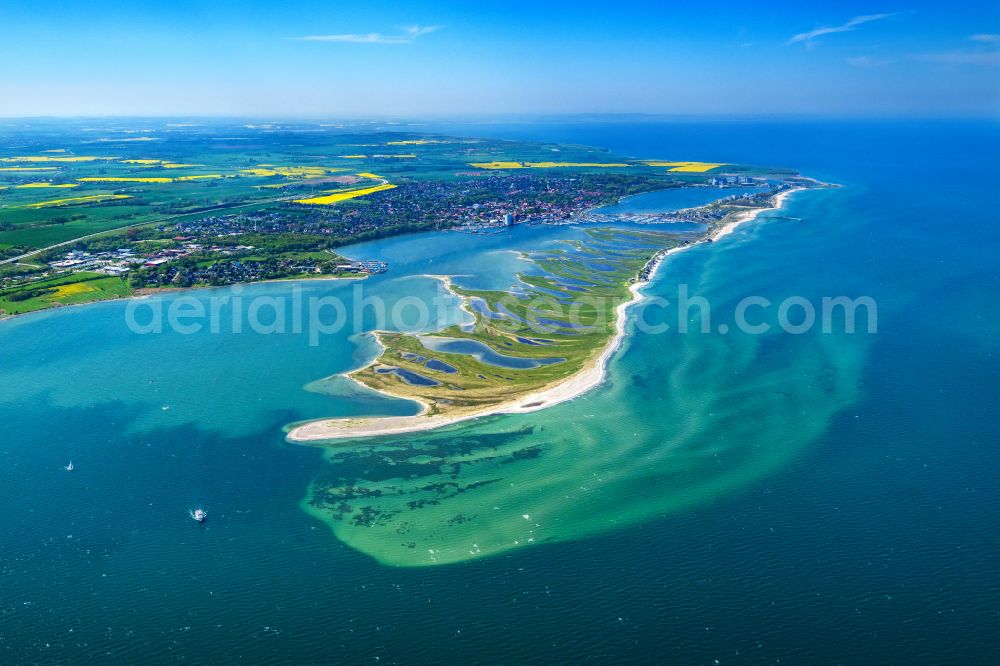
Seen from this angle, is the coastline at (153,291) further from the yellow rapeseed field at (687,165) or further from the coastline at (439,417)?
the yellow rapeseed field at (687,165)

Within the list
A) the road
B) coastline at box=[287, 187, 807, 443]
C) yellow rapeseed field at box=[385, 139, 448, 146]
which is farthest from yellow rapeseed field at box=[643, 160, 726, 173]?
coastline at box=[287, 187, 807, 443]

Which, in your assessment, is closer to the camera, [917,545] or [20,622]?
[20,622]

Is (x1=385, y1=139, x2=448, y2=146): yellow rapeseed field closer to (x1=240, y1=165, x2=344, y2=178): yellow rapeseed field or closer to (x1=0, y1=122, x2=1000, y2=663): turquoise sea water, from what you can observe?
(x1=240, y1=165, x2=344, y2=178): yellow rapeseed field

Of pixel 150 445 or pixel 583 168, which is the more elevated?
pixel 583 168

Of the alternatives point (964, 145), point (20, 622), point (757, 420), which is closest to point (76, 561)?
point (20, 622)

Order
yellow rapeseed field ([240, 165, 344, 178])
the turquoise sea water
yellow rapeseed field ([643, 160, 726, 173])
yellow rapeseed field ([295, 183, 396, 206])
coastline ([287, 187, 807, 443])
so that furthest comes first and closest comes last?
1. yellow rapeseed field ([643, 160, 726, 173])
2. yellow rapeseed field ([240, 165, 344, 178])
3. yellow rapeseed field ([295, 183, 396, 206])
4. coastline ([287, 187, 807, 443])
5. the turquoise sea water

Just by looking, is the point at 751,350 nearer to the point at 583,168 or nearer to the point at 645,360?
the point at 645,360
